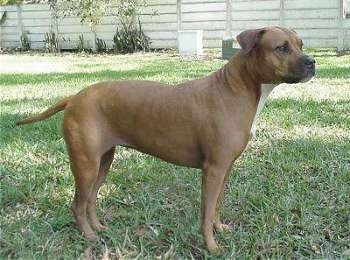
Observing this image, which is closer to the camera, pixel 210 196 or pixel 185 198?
pixel 210 196

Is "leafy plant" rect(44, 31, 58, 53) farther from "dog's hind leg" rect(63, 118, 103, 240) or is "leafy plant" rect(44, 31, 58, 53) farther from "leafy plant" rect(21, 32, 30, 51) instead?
"dog's hind leg" rect(63, 118, 103, 240)

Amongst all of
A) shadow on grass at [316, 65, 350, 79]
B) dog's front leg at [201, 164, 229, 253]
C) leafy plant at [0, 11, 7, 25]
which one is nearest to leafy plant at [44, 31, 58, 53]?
leafy plant at [0, 11, 7, 25]

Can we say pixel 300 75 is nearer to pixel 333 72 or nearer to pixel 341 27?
pixel 333 72

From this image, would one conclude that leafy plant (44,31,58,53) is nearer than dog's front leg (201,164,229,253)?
No

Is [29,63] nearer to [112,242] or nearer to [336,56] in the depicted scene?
[336,56]

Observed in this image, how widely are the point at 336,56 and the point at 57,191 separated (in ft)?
36.4

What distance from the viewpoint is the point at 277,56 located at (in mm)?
3186

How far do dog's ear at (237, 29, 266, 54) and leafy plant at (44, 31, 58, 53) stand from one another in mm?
16419

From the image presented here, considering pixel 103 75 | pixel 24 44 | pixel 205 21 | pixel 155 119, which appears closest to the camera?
pixel 155 119

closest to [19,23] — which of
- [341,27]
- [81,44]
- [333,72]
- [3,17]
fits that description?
[3,17]

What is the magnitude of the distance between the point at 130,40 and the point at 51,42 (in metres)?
3.08

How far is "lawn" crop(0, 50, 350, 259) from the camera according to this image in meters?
3.34

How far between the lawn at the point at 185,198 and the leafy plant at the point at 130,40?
11.6 metres

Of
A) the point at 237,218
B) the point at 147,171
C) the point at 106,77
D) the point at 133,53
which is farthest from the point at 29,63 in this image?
the point at 237,218
